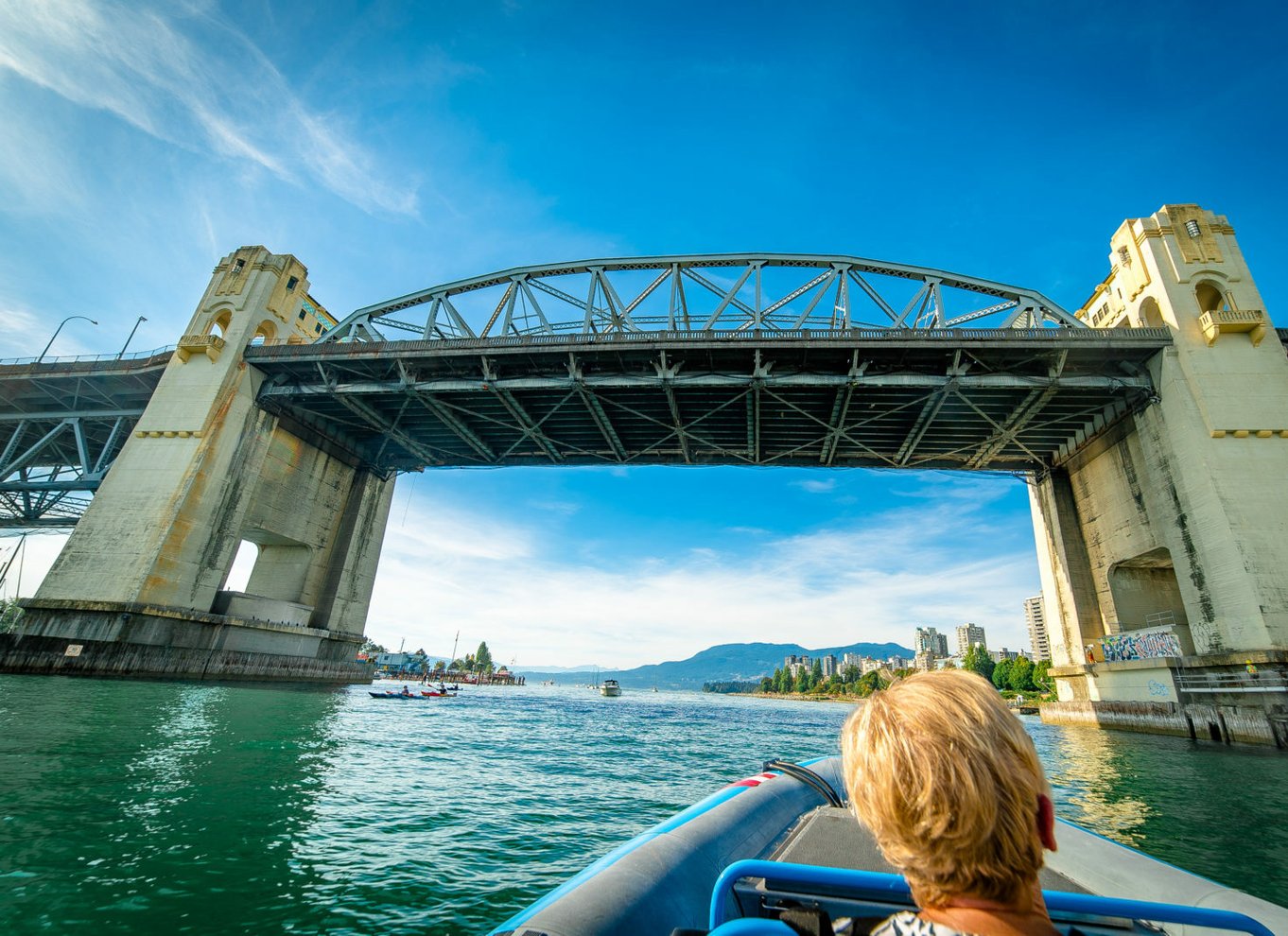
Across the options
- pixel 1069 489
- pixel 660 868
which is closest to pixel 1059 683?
pixel 1069 489

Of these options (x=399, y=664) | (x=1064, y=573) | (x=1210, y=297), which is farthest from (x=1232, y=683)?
(x=399, y=664)

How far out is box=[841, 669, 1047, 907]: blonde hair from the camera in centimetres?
116

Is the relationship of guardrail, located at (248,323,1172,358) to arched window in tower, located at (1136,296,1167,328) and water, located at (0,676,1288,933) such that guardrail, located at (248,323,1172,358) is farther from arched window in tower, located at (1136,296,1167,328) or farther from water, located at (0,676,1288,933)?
water, located at (0,676,1288,933)

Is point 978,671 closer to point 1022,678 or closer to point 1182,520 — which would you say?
point 1182,520

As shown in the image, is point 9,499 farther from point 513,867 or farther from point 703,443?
point 513,867

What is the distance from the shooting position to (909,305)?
28.4m

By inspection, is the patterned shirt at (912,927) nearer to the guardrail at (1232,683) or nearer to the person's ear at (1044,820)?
the person's ear at (1044,820)

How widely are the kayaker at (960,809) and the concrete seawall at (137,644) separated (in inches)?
1125

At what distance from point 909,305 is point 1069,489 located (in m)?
12.5

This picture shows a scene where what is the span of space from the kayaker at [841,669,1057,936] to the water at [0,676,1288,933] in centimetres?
403

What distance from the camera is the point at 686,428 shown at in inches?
1192

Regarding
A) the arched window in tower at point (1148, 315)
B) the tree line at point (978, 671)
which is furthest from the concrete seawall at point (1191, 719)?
the arched window in tower at point (1148, 315)

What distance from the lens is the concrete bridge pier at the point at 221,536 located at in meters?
21.2

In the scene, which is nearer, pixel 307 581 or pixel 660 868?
pixel 660 868
